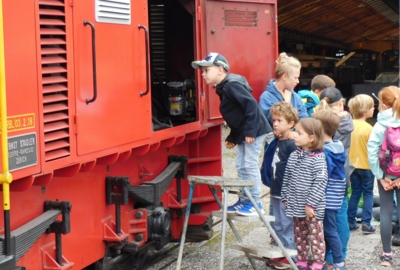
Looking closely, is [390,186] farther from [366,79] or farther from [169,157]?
[366,79]

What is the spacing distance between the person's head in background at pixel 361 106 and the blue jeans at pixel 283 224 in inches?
64.5

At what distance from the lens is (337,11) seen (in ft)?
77.2

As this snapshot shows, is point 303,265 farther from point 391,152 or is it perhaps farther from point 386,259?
point 391,152

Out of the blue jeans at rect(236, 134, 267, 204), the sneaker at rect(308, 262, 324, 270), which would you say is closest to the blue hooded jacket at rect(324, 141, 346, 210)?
the sneaker at rect(308, 262, 324, 270)

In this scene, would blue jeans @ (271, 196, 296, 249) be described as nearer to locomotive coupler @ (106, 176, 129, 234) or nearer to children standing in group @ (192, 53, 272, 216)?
children standing in group @ (192, 53, 272, 216)

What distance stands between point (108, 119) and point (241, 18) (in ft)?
8.12

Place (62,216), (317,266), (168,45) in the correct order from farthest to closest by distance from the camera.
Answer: (168,45) < (317,266) < (62,216)

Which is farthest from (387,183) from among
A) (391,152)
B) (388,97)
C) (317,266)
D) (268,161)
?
(317,266)

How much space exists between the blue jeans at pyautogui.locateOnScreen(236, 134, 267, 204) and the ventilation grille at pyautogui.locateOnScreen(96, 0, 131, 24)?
5.30 ft

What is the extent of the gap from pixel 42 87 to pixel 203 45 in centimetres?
258

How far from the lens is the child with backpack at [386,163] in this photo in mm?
6520

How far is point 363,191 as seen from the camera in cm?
763

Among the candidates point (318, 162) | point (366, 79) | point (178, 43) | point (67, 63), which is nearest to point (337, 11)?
point (366, 79)

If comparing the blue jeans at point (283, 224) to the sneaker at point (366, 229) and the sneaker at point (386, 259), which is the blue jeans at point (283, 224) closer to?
the sneaker at point (386, 259)
